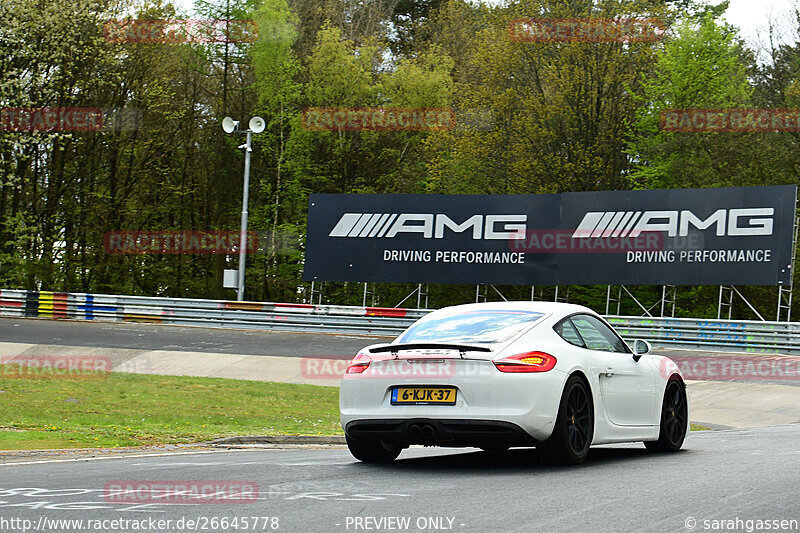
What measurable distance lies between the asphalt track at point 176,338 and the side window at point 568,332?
61.0ft

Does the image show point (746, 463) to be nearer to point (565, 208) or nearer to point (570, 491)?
point (570, 491)

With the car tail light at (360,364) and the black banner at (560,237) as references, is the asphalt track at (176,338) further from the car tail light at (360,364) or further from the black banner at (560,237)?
the car tail light at (360,364)

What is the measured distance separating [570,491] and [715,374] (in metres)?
18.6

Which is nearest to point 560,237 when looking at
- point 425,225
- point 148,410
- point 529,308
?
point 425,225

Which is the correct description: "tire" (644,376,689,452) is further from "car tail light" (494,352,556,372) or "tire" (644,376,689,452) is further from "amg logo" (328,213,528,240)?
"amg logo" (328,213,528,240)

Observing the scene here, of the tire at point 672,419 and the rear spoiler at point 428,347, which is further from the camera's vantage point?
the tire at point 672,419

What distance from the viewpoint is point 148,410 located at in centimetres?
1595

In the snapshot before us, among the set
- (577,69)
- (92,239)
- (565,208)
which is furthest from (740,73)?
(92,239)

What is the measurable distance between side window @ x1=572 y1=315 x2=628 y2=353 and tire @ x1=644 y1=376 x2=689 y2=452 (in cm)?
82

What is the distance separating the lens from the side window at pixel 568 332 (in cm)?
912

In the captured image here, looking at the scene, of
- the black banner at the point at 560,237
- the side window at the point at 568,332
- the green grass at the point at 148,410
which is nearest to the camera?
the side window at the point at 568,332

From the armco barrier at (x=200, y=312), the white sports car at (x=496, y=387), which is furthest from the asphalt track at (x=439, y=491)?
the armco barrier at (x=200, y=312)

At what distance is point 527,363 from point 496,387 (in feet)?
1.09

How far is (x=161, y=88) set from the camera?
45219mm
